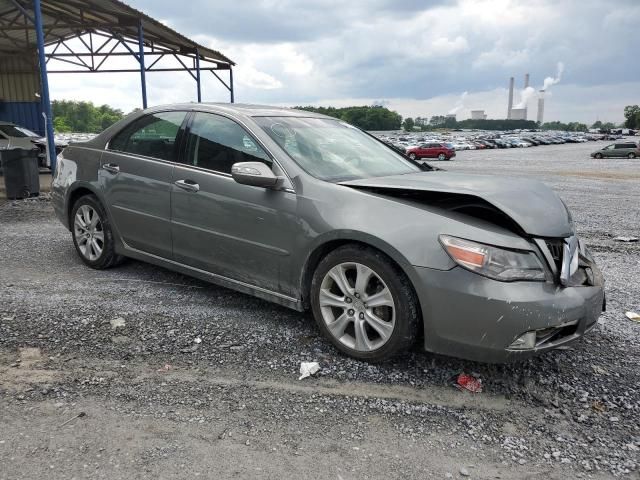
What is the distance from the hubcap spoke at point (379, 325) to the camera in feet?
10.3

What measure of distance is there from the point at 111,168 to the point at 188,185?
110 cm

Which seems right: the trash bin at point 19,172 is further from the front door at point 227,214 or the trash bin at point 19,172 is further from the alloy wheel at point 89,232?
the front door at point 227,214

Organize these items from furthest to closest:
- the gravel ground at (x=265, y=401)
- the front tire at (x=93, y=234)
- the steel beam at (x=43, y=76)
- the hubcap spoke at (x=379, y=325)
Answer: the steel beam at (x=43, y=76) < the front tire at (x=93, y=234) < the hubcap spoke at (x=379, y=325) < the gravel ground at (x=265, y=401)

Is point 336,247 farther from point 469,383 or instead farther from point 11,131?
point 11,131

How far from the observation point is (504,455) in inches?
98.3

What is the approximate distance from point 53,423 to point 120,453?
478mm

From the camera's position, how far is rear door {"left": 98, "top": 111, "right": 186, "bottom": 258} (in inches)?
171

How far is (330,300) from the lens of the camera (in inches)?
134

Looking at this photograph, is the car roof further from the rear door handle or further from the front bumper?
the front bumper

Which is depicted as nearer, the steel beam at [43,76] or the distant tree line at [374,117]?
the steel beam at [43,76]

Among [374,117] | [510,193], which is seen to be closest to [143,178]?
[510,193]

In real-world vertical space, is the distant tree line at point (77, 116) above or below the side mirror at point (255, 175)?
above

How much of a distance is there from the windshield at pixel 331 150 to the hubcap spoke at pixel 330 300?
777 millimetres

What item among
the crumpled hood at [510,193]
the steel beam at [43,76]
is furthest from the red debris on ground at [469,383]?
the steel beam at [43,76]
